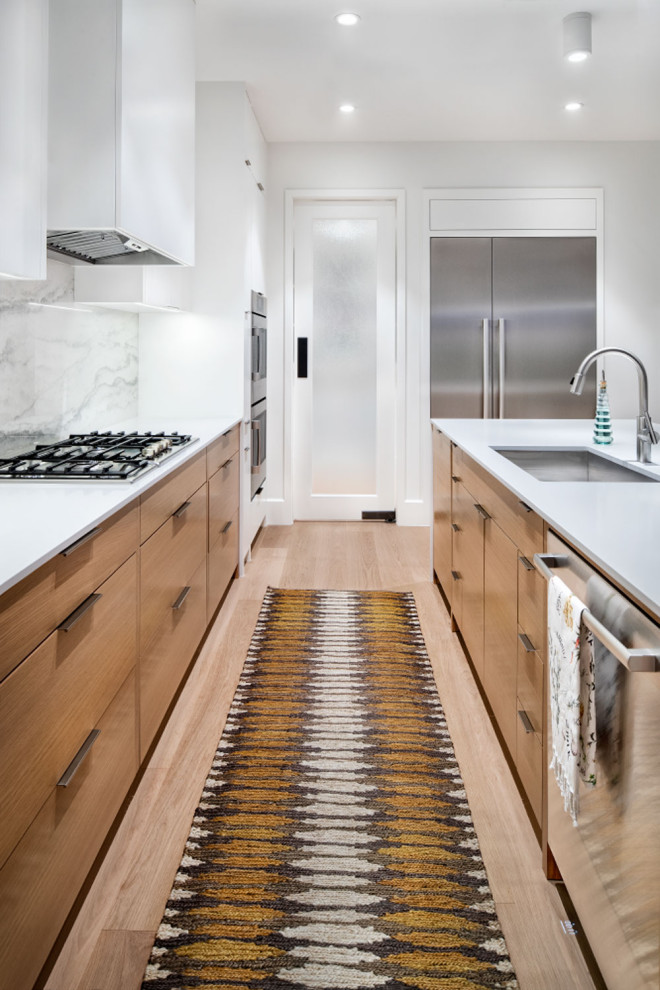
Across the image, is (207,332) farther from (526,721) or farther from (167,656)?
(526,721)

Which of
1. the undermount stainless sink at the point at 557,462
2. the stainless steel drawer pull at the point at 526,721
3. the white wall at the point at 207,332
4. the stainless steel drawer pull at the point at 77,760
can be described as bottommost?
the stainless steel drawer pull at the point at 526,721

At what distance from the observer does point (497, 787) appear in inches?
87.7

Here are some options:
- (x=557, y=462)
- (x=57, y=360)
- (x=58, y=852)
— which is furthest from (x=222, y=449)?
(x=58, y=852)

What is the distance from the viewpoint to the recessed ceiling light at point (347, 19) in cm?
337

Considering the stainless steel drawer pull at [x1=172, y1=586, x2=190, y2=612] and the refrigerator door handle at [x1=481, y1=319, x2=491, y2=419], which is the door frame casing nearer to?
the refrigerator door handle at [x1=481, y1=319, x2=491, y2=419]

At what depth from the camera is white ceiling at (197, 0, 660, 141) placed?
337cm

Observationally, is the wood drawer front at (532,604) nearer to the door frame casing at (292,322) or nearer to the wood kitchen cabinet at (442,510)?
the wood kitchen cabinet at (442,510)

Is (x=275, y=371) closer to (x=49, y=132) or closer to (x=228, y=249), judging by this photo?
(x=228, y=249)

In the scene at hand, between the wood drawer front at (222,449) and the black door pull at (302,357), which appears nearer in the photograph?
the wood drawer front at (222,449)

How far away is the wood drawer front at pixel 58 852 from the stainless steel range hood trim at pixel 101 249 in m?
1.38

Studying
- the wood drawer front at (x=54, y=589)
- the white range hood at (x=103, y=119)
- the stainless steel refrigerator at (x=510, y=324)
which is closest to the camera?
the wood drawer front at (x=54, y=589)

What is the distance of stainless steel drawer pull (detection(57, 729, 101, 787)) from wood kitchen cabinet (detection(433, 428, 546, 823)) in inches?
37.4

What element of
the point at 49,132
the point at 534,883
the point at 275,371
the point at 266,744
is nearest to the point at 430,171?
the point at 275,371

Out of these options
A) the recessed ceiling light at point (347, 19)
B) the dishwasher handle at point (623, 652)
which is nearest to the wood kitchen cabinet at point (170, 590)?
the dishwasher handle at point (623, 652)
